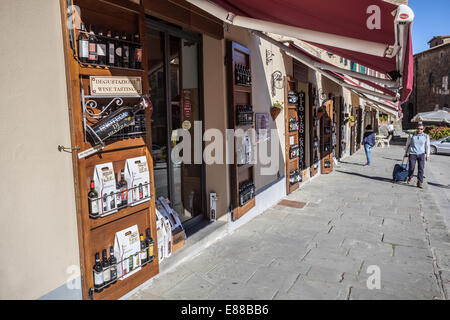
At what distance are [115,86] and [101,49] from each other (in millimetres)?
344

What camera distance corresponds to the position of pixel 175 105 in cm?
508

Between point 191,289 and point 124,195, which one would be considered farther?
point 191,289

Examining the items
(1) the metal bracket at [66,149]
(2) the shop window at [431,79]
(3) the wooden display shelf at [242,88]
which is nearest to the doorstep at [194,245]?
(1) the metal bracket at [66,149]

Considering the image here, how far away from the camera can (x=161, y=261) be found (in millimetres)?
4027

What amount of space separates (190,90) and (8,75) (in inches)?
120

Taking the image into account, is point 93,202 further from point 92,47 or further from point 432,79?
point 432,79

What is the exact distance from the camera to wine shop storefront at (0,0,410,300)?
2.61 meters

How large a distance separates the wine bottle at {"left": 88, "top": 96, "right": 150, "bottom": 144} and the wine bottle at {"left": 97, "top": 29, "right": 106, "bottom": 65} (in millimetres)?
448

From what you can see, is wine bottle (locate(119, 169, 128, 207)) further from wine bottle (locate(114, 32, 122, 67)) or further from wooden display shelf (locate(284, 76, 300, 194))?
wooden display shelf (locate(284, 76, 300, 194))

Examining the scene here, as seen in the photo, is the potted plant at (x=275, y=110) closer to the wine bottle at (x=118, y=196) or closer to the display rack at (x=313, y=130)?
the display rack at (x=313, y=130)

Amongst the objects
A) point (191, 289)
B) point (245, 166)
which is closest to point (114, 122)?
point (191, 289)

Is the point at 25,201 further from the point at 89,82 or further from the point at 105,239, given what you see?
the point at 89,82

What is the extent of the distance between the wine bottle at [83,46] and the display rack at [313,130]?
7.83 m
